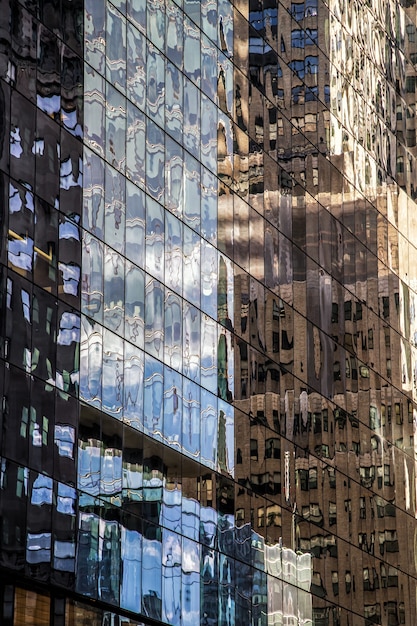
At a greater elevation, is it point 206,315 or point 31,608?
point 206,315

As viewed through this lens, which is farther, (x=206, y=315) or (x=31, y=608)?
(x=206, y=315)

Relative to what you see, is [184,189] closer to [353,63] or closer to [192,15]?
[192,15]

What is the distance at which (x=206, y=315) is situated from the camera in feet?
188

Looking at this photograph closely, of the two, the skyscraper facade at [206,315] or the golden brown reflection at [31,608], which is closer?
the golden brown reflection at [31,608]

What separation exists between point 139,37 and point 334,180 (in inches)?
793

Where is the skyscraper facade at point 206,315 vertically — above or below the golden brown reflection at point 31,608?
above

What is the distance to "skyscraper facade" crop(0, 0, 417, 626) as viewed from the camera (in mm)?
46062

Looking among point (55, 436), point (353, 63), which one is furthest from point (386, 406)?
point (55, 436)

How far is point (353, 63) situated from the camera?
76.2m

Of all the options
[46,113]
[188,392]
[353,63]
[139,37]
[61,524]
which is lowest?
[61,524]

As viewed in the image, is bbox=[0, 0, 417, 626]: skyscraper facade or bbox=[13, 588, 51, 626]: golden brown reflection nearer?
bbox=[13, 588, 51, 626]: golden brown reflection

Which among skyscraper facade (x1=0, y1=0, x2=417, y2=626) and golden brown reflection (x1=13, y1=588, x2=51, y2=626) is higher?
skyscraper facade (x1=0, y1=0, x2=417, y2=626)

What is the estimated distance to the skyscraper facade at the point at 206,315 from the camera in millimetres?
46062

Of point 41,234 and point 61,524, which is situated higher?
point 41,234
